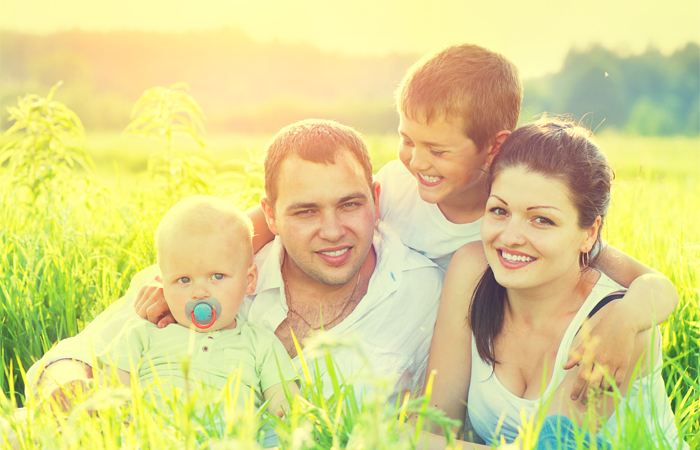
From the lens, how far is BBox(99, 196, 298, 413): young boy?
2.72 metres

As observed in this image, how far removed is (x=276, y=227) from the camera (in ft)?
10.7

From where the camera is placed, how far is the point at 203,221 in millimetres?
2787

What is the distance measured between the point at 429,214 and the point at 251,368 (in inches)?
62.9

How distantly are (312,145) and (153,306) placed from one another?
3.90 ft

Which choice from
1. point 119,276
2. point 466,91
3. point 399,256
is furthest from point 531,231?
point 119,276

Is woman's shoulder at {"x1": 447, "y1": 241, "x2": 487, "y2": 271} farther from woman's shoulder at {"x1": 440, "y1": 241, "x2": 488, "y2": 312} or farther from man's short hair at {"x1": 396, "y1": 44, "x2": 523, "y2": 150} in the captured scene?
man's short hair at {"x1": 396, "y1": 44, "x2": 523, "y2": 150}

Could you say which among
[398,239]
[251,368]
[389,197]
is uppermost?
[389,197]

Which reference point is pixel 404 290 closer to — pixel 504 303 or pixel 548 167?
pixel 504 303

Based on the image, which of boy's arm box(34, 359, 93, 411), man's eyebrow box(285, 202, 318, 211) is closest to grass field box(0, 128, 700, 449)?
boy's arm box(34, 359, 93, 411)

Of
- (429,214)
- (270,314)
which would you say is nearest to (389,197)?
(429,214)

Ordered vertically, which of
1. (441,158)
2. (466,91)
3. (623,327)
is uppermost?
(466,91)

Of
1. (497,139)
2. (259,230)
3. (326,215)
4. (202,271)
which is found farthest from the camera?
(259,230)

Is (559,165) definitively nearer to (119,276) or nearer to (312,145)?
(312,145)

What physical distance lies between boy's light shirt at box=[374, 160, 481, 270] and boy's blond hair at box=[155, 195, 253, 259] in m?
1.25
